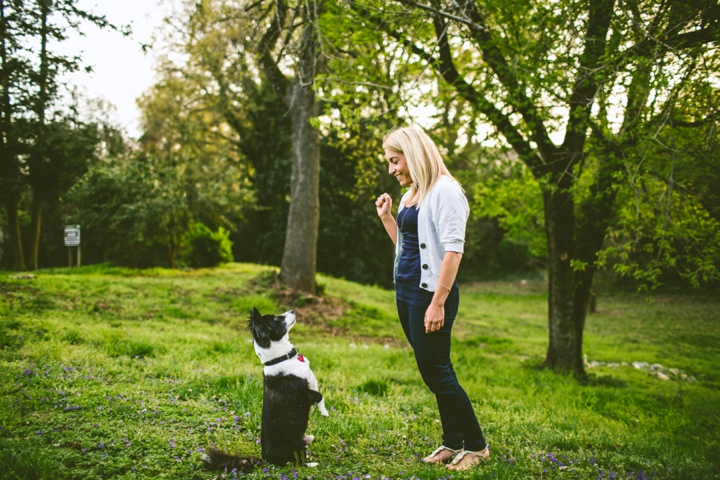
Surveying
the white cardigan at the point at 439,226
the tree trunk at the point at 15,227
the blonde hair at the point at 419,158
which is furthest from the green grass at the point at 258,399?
the tree trunk at the point at 15,227

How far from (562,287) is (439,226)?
17.7ft

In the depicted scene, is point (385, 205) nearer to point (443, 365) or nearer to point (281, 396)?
point (443, 365)

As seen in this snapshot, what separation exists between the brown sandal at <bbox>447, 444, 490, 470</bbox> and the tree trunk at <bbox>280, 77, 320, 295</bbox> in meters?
8.65

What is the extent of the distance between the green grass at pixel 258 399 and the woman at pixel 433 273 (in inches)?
12.1

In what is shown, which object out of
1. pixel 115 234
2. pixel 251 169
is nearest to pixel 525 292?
pixel 251 169

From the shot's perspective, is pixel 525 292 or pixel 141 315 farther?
pixel 525 292

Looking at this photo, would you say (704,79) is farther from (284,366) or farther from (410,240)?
(284,366)

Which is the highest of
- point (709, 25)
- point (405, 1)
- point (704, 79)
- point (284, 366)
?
point (405, 1)

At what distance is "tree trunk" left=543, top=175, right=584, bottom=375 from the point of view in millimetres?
7141

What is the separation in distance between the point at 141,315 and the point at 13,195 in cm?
382

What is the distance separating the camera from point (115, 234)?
13.8 meters

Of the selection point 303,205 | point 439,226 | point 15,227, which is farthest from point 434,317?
point 15,227

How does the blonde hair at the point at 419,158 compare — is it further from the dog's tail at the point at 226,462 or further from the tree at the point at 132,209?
the tree at the point at 132,209

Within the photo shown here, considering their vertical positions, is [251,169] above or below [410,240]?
above
